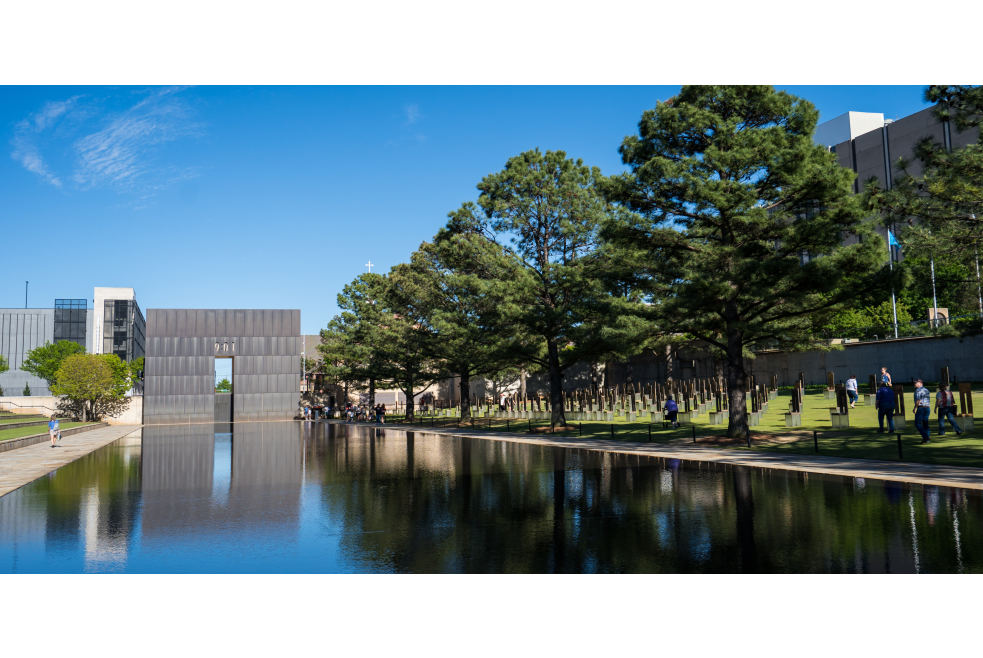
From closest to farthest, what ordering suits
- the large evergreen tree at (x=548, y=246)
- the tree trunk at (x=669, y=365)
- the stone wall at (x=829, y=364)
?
the large evergreen tree at (x=548, y=246) → the stone wall at (x=829, y=364) → the tree trunk at (x=669, y=365)

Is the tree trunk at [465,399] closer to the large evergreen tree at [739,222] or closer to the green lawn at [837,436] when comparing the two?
the green lawn at [837,436]

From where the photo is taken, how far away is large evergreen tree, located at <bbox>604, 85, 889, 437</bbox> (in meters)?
Result: 18.9

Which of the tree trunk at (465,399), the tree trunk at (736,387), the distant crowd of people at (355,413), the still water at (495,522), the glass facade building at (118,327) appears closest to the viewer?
the still water at (495,522)

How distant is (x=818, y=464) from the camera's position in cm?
1524

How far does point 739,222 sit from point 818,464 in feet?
27.0

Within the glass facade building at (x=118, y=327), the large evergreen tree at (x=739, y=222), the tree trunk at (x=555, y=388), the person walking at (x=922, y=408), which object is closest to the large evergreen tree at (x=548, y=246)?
the tree trunk at (x=555, y=388)

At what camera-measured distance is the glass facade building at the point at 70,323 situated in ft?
338

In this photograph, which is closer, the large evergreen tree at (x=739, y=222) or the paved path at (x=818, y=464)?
the paved path at (x=818, y=464)

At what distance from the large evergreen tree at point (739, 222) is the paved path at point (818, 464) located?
3082 mm

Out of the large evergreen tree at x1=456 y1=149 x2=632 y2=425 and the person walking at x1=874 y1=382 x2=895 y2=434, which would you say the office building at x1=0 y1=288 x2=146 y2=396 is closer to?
the large evergreen tree at x1=456 y1=149 x2=632 y2=425

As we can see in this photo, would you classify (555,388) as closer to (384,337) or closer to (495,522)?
(384,337)

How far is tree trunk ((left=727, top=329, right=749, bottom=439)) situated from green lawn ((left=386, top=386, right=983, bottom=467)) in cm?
79

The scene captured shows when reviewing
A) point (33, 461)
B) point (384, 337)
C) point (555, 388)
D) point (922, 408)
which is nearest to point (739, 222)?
point (922, 408)
